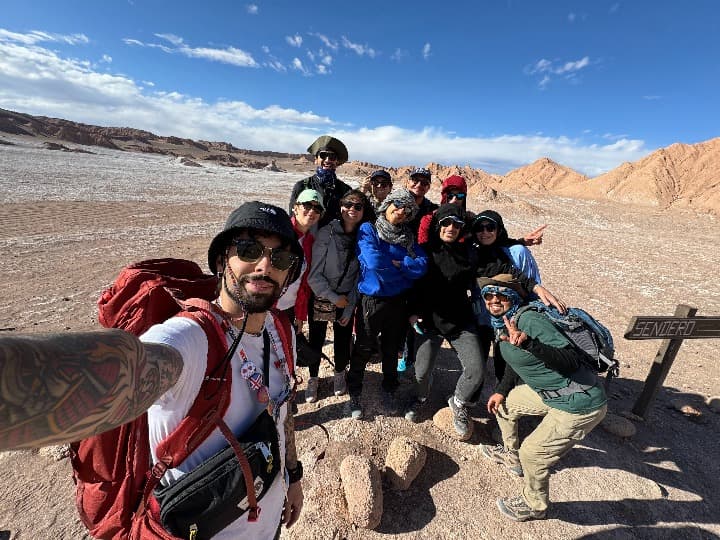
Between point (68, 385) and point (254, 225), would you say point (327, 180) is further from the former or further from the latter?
point (68, 385)

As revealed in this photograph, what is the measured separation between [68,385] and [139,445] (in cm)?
84

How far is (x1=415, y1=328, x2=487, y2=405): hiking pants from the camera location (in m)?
3.62

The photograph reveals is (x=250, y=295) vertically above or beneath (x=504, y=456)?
above

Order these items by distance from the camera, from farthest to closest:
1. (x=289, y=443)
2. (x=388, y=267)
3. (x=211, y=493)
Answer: (x=388, y=267) < (x=289, y=443) < (x=211, y=493)

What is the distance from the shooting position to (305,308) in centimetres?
397

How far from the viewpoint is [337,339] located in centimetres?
413

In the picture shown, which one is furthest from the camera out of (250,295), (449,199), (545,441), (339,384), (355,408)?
(449,199)

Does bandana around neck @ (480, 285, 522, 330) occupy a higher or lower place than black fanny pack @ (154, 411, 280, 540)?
higher

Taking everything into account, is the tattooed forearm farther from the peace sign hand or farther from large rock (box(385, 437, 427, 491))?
the peace sign hand

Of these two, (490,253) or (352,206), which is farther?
(490,253)

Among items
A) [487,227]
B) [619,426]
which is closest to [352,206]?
[487,227]

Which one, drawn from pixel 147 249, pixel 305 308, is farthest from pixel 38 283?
pixel 305 308

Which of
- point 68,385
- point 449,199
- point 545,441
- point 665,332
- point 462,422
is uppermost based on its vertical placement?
point 449,199

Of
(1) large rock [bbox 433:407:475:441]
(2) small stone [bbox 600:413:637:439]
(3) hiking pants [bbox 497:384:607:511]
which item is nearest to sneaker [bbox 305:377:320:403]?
(1) large rock [bbox 433:407:475:441]
